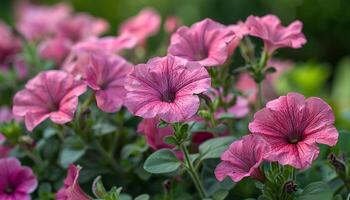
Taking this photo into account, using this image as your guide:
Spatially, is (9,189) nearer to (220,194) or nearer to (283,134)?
(220,194)

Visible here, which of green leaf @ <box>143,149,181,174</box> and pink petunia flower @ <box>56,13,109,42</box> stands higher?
pink petunia flower @ <box>56,13,109,42</box>

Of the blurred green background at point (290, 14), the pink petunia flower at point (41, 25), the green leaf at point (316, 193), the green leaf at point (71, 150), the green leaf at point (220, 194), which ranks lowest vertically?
the blurred green background at point (290, 14)

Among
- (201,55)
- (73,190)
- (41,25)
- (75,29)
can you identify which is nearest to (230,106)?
(201,55)

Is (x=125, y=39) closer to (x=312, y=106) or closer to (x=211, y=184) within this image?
(x=211, y=184)

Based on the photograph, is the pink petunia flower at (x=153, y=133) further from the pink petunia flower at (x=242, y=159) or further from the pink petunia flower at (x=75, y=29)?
the pink petunia flower at (x=75, y=29)

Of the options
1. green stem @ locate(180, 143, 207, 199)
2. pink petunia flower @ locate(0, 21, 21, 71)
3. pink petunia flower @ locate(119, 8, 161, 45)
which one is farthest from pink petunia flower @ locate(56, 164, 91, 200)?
pink petunia flower @ locate(0, 21, 21, 71)

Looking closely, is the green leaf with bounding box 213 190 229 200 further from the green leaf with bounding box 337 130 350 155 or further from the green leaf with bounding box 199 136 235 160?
the green leaf with bounding box 337 130 350 155

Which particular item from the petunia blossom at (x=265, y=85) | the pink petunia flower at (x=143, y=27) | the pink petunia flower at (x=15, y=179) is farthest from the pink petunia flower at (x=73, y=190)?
the pink petunia flower at (x=143, y=27)
